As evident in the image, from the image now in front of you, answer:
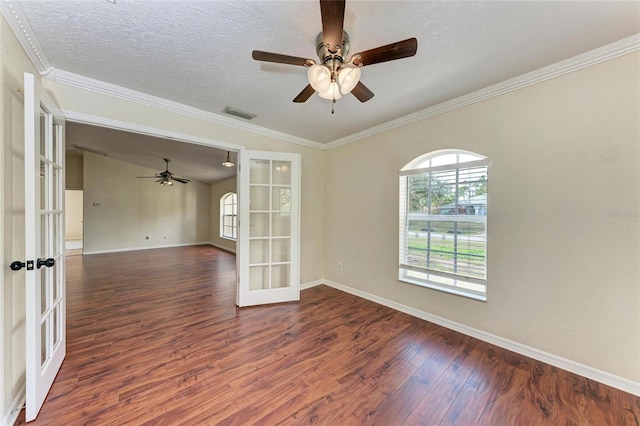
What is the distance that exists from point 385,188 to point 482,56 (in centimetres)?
172

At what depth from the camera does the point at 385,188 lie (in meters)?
3.27

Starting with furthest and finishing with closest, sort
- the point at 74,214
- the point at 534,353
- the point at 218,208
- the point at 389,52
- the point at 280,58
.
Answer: the point at 74,214
the point at 218,208
the point at 534,353
the point at 280,58
the point at 389,52

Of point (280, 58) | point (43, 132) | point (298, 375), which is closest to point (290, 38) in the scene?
point (280, 58)

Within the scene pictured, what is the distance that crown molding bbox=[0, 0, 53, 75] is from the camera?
4.48 ft

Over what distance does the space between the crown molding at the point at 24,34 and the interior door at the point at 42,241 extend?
36 centimetres

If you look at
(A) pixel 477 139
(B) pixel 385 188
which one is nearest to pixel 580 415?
(A) pixel 477 139

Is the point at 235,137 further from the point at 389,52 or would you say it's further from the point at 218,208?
the point at 218,208

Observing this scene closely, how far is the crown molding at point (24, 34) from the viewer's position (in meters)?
1.36

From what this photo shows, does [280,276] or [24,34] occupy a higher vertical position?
[24,34]

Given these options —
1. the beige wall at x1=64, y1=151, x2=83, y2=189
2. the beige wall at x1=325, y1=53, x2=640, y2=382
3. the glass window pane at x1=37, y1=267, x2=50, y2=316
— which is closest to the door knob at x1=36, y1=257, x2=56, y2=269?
the glass window pane at x1=37, y1=267, x2=50, y2=316

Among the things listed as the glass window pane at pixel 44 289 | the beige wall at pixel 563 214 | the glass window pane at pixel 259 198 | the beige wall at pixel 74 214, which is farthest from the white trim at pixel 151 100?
the beige wall at pixel 74 214

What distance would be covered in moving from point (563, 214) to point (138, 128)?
4061mm

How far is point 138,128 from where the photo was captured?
8.07 ft

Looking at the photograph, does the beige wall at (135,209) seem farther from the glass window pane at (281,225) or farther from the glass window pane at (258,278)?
the glass window pane at (281,225)
